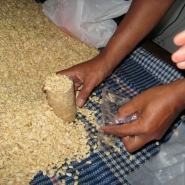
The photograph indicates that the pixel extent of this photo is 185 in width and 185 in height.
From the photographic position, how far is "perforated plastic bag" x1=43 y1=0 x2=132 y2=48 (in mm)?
1196

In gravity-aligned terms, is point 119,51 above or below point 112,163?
above

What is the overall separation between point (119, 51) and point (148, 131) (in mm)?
433

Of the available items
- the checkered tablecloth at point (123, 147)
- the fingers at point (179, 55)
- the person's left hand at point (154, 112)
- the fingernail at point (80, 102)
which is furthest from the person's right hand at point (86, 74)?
the fingers at point (179, 55)

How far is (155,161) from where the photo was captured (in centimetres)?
92

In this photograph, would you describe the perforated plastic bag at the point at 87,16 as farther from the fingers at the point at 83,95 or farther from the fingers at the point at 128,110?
the fingers at the point at 128,110

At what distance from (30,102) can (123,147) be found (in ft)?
1.29

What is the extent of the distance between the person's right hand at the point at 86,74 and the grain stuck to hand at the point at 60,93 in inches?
3.3

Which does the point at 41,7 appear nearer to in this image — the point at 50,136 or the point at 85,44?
the point at 85,44

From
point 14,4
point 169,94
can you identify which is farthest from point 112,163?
point 14,4

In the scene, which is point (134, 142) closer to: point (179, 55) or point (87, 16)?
point (179, 55)

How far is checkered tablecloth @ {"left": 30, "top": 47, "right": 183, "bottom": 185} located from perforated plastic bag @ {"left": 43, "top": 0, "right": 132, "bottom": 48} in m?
0.20

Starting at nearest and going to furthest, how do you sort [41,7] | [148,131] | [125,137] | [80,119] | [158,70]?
[148,131] < [125,137] < [80,119] < [158,70] < [41,7]

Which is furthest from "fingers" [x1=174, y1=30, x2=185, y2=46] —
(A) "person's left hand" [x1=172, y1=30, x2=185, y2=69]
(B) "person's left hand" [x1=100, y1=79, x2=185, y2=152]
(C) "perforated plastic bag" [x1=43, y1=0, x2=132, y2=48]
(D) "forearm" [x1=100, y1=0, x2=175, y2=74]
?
(C) "perforated plastic bag" [x1=43, y1=0, x2=132, y2=48]

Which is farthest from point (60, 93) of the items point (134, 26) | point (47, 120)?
point (134, 26)
